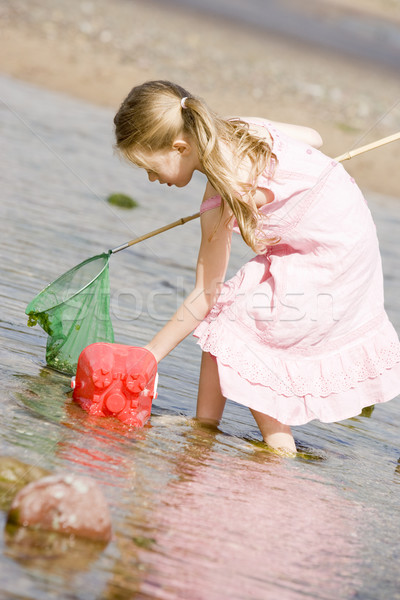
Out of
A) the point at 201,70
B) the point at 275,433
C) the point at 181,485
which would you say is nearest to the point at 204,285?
the point at 275,433

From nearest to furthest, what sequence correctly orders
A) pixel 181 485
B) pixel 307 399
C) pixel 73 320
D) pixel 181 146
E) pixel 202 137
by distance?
pixel 181 485, pixel 202 137, pixel 181 146, pixel 307 399, pixel 73 320

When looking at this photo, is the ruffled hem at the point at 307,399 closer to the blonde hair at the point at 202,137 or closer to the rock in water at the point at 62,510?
the blonde hair at the point at 202,137

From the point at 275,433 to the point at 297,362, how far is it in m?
0.30

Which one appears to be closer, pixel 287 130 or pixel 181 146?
pixel 181 146

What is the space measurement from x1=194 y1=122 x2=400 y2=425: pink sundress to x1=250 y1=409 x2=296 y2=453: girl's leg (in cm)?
8

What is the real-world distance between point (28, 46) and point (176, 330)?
39.5ft

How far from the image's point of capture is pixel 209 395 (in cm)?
391

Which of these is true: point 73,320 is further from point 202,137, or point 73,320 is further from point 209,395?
point 202,137

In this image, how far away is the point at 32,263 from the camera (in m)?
5.57

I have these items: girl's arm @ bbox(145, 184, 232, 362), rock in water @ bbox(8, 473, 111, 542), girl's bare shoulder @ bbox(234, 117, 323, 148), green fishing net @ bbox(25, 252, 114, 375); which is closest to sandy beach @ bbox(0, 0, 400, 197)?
girl's bare shoulder @ bbox(234, 117, 323, 148)

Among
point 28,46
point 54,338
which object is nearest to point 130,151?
point 54,338

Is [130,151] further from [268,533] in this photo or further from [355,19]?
[355,19]

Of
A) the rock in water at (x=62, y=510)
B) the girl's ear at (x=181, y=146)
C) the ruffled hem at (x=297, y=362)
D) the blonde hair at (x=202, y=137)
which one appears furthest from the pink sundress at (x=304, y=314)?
the rock in water at (x=62, y=510)

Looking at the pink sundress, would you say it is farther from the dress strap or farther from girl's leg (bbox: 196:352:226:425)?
girl's leg (bbox: 196:352:226:425)
